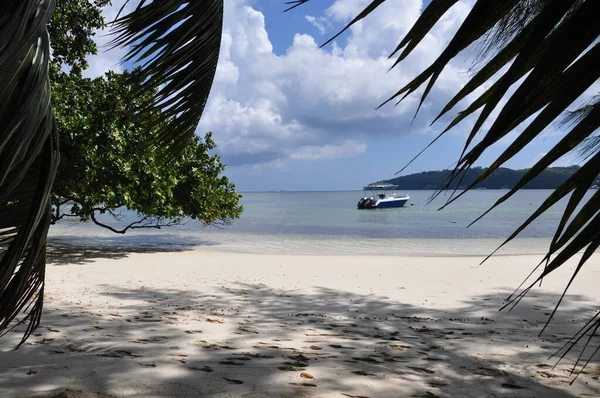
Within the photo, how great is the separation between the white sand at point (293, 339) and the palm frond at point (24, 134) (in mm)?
1267

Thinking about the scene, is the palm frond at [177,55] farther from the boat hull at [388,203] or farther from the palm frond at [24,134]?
the boat hull at [388,203]

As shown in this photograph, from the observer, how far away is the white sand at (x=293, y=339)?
2.81 meters

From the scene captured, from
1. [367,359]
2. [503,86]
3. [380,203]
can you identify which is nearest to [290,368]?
[367,359]

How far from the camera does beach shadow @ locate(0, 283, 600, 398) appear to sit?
278cm

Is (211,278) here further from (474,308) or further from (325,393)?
(325,393)

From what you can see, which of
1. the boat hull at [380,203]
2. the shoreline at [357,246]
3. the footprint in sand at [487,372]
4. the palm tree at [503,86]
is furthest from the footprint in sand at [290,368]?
the boat hull at [380,203]

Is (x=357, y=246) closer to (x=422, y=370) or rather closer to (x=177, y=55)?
(x=422, y=370)

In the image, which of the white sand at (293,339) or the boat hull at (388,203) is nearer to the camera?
the white sand at (293,339)

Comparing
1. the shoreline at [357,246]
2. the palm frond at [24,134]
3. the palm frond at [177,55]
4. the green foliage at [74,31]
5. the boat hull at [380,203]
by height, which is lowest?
the shoreline at [357,246]

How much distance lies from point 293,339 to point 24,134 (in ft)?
11.8

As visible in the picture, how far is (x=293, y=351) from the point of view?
3709 millimetres

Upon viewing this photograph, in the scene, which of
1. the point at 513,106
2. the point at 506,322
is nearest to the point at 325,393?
the point at 513,106

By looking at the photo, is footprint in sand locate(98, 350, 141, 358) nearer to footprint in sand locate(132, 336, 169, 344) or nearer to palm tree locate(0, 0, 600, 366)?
footprint in sand locate(132, 336, 169, 344)

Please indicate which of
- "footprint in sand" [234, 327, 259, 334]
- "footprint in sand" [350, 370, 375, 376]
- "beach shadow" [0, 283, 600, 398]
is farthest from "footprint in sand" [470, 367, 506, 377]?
"footprint in sand" [234, 327, 259, 334]
